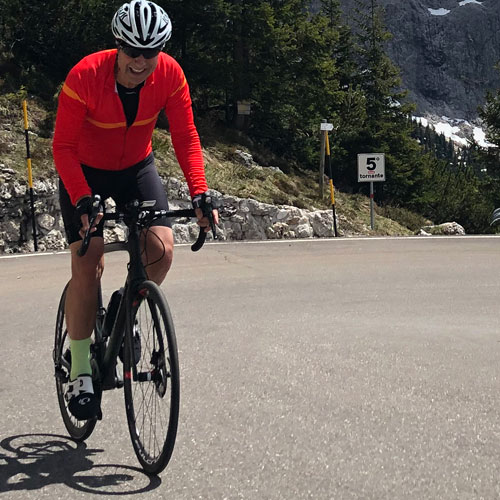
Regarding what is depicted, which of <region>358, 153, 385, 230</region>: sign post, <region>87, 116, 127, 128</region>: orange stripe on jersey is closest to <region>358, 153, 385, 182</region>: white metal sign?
<region>358, 153, 385, 230</region>: sign post

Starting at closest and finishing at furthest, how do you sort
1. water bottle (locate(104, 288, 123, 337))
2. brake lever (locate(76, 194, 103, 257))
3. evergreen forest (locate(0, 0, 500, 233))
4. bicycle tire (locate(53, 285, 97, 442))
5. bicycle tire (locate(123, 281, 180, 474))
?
1. bicycle tire (locate(123, 281, 180, 474))
2. brake lever (locate(76, 194, 103, 257))
3. water bottle (locate(104, 288, 123, 337))
4. bicycle tire (locate(53, 285, 97, 442))
5. evergreen forest (locate(0, 0, 500, 233))

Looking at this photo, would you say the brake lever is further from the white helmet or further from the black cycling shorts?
the white helmet

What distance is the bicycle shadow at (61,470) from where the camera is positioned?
300 cm

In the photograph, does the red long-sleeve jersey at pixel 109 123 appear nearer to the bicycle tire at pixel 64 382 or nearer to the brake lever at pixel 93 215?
the brake lever at pixel 93 215

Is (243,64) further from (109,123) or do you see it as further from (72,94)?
(72,94)

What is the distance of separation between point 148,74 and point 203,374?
2135 millimetres

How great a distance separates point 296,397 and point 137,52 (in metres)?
2.09

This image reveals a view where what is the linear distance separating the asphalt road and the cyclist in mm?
427

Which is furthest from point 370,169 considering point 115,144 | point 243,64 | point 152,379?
point 152,379

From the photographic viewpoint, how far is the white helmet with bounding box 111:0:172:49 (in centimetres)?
309

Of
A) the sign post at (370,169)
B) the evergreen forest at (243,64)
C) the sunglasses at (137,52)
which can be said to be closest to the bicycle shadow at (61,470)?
the sunglasses at (137,52)

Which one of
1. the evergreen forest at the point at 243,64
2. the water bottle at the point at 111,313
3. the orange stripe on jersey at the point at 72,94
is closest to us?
the orange stripe on jersey at the point at 72,94

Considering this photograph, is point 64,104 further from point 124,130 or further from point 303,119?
point 303,119

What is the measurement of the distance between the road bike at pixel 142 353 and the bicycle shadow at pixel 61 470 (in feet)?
0.32
